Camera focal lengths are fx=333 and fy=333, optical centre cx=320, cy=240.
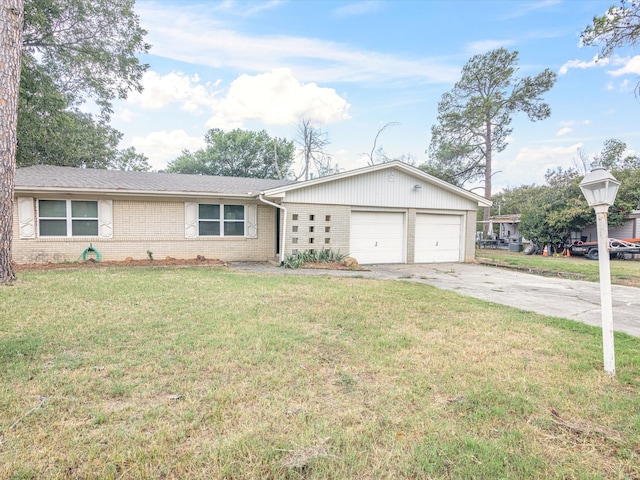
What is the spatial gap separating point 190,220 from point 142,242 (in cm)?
171

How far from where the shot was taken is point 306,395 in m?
2.76

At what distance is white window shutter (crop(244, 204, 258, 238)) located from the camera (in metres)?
12.5

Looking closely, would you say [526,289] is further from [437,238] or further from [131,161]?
[131,161]

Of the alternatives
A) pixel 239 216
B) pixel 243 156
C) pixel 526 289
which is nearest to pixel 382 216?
pixel 239 216

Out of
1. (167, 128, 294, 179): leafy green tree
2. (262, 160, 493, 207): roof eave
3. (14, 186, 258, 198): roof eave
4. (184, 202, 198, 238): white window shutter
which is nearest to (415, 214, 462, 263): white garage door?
(262, 160, 493, 207): roof eave

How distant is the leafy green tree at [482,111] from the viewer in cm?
2239

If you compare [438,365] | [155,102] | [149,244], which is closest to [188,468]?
[438,365]

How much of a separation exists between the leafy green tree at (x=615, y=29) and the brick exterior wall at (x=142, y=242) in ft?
40.3

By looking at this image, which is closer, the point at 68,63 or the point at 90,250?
the point at 90,250

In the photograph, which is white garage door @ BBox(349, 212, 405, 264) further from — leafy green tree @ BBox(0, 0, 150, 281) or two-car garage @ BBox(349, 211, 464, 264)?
leafy green tree @ BBox(0, 0, 150, 281)

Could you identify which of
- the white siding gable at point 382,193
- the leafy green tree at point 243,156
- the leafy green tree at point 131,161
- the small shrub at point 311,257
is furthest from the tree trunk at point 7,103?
the leafy green tree at point 243,156

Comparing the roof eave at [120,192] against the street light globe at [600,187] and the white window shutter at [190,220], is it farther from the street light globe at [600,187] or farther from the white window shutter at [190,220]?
the street light globe at [600,187]

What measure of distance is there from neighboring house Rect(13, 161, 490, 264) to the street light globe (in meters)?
8.55

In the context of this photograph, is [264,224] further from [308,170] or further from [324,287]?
[308,170]
